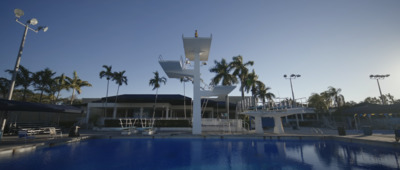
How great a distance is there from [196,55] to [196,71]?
185 centimetres

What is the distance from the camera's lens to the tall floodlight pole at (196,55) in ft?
51.8

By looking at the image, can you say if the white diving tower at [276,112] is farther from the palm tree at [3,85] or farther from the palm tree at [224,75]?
the palm tree at [3,85]

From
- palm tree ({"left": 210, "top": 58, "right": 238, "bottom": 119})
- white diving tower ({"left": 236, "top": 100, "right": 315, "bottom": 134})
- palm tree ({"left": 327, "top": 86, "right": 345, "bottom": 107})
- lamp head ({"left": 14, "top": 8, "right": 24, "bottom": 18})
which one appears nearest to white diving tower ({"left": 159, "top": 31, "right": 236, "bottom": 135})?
white diving tower ({"left": 236, "top": 100, "right": 315, "bottom": 134})

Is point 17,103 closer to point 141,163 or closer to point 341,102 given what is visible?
point 141,163

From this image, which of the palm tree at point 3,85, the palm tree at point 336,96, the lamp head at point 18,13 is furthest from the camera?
the palm tree at point 336,96

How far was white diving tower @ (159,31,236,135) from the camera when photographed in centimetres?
1578

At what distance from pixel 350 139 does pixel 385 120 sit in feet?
66.5

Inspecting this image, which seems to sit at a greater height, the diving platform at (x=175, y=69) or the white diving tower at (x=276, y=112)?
the diving platform at (x=175, y=69)

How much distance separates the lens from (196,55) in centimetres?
1723

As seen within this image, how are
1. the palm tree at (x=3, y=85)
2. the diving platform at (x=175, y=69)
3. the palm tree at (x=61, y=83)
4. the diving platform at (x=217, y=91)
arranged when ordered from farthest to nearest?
the palm tree at (x=61, y=83) → the palm tree at (x=3, y=85) → the diving platform at (x=217, y=91) → the diving platform at (x=175, y=69)

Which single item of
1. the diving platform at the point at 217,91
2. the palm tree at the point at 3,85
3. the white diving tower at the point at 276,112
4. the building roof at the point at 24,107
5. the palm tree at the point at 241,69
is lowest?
the white diving tower at the point at 276,112

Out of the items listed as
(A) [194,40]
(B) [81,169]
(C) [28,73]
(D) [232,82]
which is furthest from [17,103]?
(D) [232,82]

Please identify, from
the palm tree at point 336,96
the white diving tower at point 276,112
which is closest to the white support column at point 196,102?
the white diving tower at point 276,112

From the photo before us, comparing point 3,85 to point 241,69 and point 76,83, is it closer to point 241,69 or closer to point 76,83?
point 76,83
